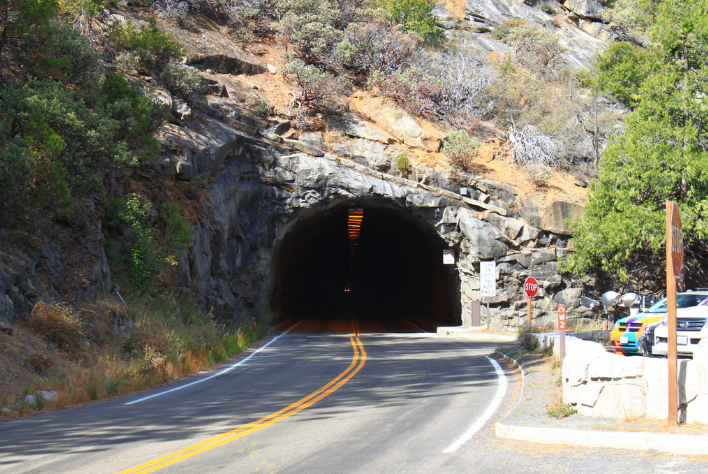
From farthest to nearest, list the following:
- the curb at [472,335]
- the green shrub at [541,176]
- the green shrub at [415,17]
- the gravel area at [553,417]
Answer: the green shrub at [415,17] → the green shrub at [541,176] → the curb at [472,335] → the gravel area at [553,417]

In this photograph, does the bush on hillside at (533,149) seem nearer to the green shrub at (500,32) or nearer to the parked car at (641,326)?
the parked car at (641,326)

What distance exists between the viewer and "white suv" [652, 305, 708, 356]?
13609mm

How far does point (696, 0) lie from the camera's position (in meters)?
24.5

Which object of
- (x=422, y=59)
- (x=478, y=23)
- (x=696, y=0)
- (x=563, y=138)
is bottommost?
(x=563, y=138)

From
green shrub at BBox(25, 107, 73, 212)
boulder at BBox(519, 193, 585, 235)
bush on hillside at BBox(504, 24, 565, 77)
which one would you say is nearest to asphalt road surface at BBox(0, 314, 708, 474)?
green shrub at BBox(25, 107, 73, 212)

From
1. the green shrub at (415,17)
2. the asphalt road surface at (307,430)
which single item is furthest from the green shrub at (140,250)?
the green shrub at (415,17)

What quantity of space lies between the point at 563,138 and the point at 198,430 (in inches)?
1291

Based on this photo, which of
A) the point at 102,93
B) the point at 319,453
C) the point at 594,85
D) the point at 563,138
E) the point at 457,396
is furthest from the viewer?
the point at 594,85

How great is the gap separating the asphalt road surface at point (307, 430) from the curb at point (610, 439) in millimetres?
213

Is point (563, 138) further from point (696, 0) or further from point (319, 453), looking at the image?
point (319, 453)

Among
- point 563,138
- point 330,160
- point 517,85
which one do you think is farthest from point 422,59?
point 330,160

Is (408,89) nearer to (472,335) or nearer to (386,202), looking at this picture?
(386,202)

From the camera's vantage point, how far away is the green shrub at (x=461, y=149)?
31.7m

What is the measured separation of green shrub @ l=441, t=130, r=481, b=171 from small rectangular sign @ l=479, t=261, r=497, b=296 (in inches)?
253
